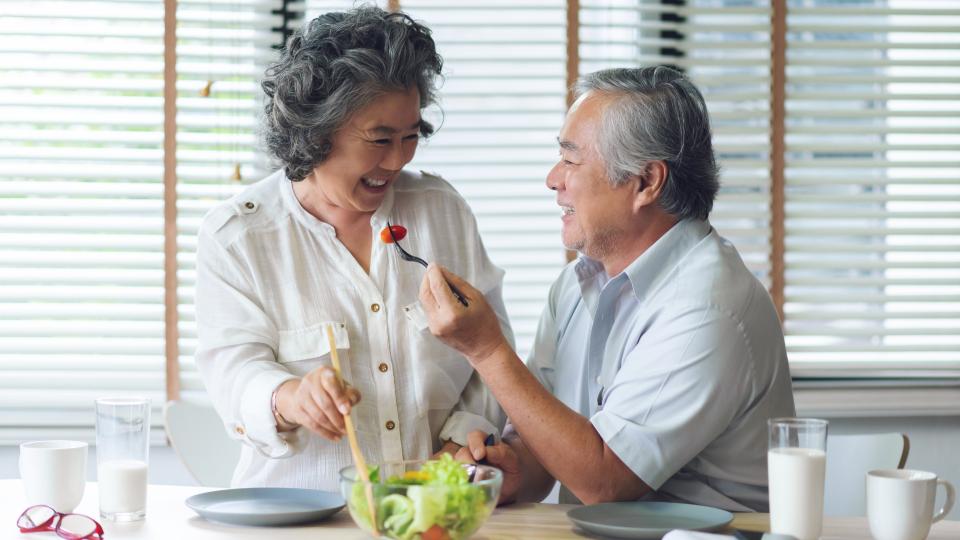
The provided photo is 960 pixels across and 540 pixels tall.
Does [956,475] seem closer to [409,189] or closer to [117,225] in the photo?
[409,189]

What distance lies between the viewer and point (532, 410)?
1.79m

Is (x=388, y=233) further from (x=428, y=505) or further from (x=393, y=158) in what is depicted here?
(x=428, y=505)

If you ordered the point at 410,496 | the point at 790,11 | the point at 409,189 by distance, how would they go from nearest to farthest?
1. the point at 410,496
2. the point at 409,189
3. the point at 790,11

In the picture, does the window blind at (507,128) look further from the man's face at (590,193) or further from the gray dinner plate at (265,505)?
the gray dinner plate at (265,505)

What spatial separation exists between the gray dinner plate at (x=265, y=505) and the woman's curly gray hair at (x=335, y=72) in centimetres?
62

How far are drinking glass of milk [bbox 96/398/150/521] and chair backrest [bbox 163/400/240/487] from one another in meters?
0.77

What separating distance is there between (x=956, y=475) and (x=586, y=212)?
6.47 ft

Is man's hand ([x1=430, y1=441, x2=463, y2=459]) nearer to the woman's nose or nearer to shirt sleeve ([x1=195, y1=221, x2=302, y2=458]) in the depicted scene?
shirt sleeve ([x1=195, y1=221, x2=302, y2=458])

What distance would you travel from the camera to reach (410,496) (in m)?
1.39

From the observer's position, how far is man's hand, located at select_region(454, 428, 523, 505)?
1903mm

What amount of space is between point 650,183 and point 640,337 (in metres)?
0.29

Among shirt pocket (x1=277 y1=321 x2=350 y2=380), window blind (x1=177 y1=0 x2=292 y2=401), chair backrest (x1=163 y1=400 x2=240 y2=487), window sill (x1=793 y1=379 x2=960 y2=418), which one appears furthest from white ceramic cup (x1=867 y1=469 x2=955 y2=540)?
window blind (x1=177 y1=0 x2=292 y2=401)

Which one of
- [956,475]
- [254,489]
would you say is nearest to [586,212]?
[254,489]

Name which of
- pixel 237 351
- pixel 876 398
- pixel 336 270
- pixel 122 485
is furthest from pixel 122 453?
pixel 876 398
